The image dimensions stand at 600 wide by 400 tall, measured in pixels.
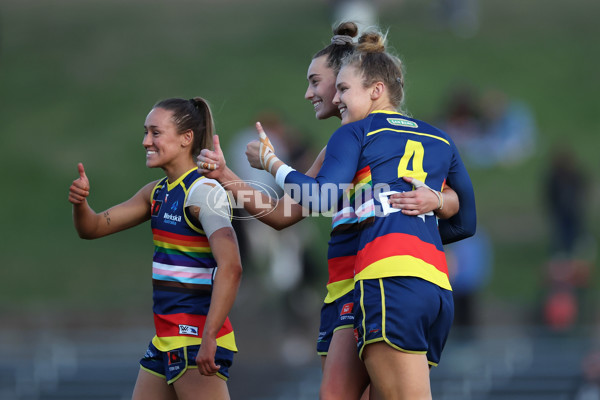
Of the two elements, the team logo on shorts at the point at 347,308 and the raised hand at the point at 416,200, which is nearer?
the raised hand at the point at 416,200

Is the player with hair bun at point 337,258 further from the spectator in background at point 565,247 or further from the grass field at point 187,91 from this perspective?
the grass field at point 187,91

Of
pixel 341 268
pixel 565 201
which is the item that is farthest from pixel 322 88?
pixel 565 201

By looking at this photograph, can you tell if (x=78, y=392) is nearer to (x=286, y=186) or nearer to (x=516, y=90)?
(x=286, y=186)

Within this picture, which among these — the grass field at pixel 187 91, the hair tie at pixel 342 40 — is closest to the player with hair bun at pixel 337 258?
the hair tie at pixel 342 40

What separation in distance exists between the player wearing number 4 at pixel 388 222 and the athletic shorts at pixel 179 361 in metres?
0.76

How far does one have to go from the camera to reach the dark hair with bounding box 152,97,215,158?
454cm

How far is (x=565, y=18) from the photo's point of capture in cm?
2808

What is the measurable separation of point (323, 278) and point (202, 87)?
11146 mm

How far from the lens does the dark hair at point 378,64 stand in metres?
4.11

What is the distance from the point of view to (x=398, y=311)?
376 cm

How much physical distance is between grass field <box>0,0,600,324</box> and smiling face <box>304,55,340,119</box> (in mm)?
9483

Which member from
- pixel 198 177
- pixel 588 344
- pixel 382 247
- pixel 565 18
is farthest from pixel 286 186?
pixel 565 18

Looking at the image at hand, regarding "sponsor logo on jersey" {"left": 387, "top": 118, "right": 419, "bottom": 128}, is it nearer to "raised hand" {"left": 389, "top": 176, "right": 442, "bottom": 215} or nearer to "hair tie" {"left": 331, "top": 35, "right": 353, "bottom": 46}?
"raised hand" {"left": 389, "top": 176, "right": 442, "bottom": 215}

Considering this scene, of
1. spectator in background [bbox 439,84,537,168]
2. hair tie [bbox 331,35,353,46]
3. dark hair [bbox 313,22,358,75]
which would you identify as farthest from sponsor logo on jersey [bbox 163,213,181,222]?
spectator in background [bbox 439,84,537,168]
